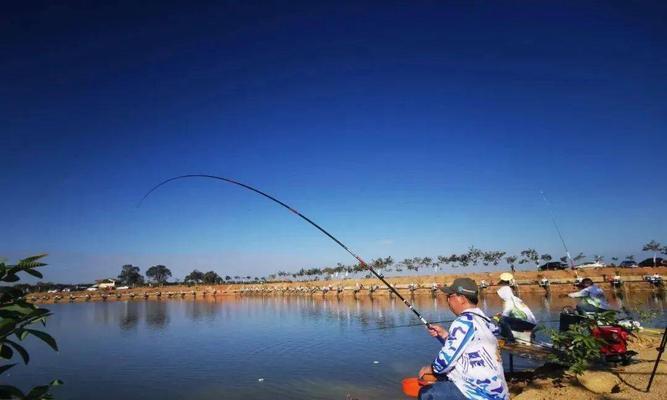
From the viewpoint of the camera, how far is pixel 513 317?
11.0 m

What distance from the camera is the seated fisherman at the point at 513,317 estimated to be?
35.1ft

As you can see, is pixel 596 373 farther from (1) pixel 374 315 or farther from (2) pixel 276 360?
(1) pixel 374 315

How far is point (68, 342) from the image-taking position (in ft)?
99.7

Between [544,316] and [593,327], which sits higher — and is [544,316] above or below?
below

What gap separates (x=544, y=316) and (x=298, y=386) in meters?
19.6

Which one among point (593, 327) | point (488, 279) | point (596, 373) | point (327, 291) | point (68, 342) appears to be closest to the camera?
point (596, 373)

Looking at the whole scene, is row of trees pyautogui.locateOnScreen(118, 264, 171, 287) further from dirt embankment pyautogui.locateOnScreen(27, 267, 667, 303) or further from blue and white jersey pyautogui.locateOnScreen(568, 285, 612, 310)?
blue and white jersey pyautogui.locateOnScreen(568, 285, 612, 310)

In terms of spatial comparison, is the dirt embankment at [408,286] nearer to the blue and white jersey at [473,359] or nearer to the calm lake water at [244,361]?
the calm lake water at [244,361]

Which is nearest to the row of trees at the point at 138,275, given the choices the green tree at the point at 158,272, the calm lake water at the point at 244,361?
the green tree at the point at 158,272

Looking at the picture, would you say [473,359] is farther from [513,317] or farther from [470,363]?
[513,317]

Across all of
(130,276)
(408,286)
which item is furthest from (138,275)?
(408,286)

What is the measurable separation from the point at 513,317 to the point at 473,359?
8.18 meters

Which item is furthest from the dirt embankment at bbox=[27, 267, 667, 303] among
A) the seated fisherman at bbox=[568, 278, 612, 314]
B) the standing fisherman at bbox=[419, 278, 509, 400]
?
the standing fisherman at bbox=[419, 278, 509, 400]

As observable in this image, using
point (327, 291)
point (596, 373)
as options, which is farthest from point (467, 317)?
point (327, 291)
